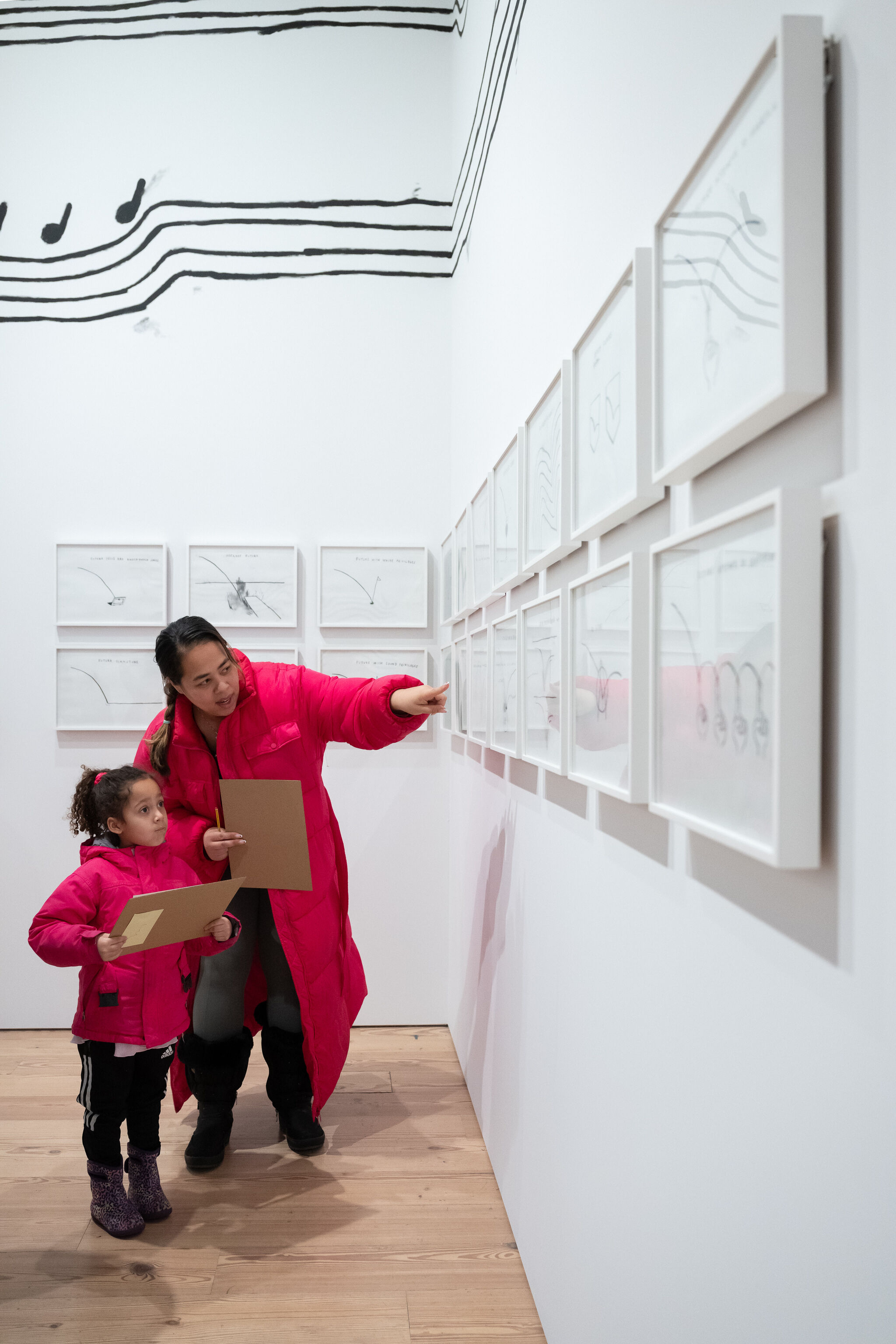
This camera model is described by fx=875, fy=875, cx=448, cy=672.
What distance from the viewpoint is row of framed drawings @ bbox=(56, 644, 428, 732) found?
3023mm

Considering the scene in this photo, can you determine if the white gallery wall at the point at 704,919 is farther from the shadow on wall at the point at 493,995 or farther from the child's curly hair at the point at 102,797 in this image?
the child's curly hair at the point at 102,797

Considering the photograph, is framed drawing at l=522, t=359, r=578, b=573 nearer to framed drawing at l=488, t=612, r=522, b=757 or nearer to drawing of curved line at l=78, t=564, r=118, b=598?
framed drawing at l=488, t=612, r=522, b=757

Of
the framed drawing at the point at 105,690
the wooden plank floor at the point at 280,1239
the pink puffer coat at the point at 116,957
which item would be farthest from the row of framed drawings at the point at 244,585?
the wooden plank floor at the point at 280,1239

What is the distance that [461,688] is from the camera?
2457 millimetres

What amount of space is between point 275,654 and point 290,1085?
1.40m

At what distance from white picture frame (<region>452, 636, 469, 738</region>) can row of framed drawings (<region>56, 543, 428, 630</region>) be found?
57 centimetres

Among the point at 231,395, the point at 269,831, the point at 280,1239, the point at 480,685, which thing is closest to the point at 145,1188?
the point at 280,1239

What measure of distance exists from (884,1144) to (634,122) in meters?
1.06

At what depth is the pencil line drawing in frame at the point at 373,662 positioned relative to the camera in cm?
307

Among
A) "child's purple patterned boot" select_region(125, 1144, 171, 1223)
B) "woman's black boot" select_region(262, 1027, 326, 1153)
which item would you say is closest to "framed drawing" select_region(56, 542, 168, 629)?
"woman's black boot" select_region(262, 1027, 326, 1153)

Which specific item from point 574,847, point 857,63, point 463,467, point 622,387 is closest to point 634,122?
point 622,387

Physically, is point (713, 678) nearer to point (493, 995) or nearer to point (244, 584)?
point (493, 995)

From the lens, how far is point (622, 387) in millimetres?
979

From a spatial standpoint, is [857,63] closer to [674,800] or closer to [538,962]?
[674,800]
